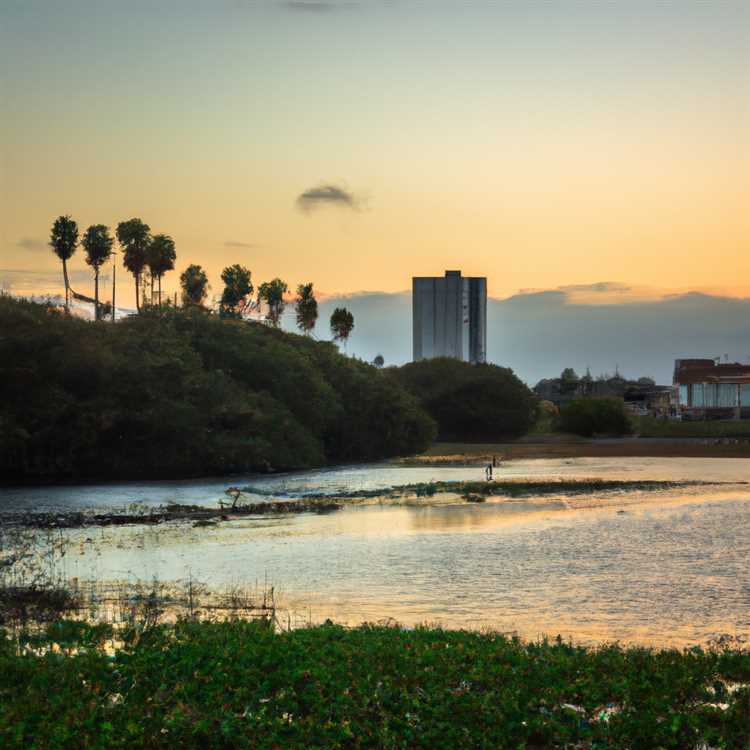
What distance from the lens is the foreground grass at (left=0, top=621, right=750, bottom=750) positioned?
11.8 meters

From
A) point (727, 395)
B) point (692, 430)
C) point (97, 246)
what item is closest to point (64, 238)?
point (97, 246)

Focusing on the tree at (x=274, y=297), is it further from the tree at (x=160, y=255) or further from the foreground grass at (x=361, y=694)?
the foreground grass at (x=361, y=694)

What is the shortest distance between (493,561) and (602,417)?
108 m

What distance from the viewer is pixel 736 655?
15.4 m

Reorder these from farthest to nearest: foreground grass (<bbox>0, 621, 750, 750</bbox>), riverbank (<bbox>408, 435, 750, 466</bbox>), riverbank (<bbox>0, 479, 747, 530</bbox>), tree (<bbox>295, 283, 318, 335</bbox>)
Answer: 1. tree (<bbox>295, 283, 318, 335</bbox>)
2. riverbank (<bbox>408, 435, 750, 466</bbox>)
3. riverbank (<bbox>0, 479, 747, 530</bbox>)
4. foreground grass (<bbox>0, 621, 750, 750</bbox>)

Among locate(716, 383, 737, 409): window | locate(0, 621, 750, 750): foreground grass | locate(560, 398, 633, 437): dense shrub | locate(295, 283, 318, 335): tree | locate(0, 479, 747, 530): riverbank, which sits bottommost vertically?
locate(0, 479, 747, 530): riverbank

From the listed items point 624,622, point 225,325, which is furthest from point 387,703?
point 225,325

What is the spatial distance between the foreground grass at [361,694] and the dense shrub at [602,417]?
120 metres

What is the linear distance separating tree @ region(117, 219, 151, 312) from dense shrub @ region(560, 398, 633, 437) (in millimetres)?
59638

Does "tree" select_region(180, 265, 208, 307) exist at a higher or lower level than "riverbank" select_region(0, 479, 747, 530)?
higher

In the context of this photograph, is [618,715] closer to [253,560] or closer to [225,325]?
[253,560]

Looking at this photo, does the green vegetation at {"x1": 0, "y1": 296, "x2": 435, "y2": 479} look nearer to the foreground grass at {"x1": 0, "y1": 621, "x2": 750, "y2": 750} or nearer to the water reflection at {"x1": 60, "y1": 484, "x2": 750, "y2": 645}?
the water reflection at {"x1": 60, "y1": 484, "x2": 750, "y2": 645}

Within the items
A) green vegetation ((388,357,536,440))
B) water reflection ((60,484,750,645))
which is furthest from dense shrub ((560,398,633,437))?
water reflection ((60,484,750,645))

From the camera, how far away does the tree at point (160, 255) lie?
115000 millimetres
